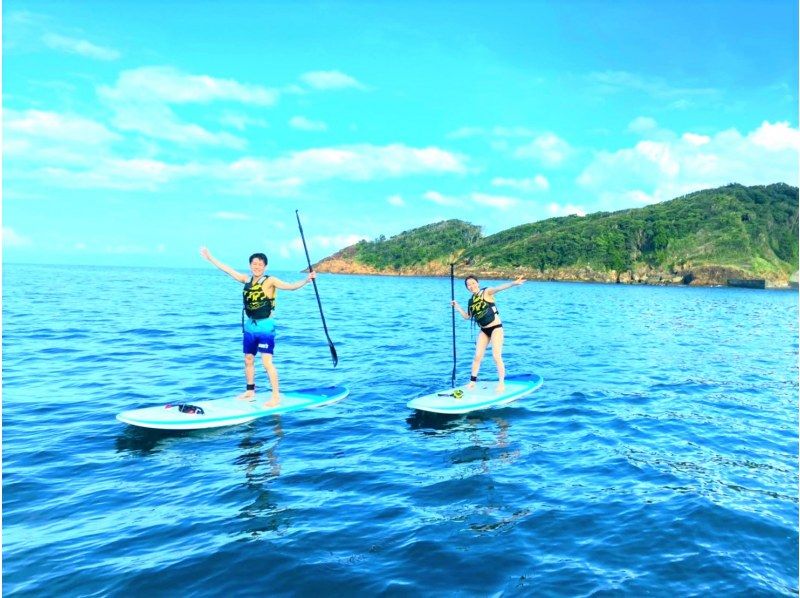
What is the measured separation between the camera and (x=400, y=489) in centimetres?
822

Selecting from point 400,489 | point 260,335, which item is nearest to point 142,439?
point 260,335

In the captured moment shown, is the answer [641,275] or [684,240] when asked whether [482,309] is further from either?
[684,240]

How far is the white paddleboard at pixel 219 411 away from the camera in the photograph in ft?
35.0

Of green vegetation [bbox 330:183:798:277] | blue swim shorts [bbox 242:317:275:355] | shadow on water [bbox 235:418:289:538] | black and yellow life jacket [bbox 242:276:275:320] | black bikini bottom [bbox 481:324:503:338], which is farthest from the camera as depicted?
green vegetation [bbox 330:183:798:277]

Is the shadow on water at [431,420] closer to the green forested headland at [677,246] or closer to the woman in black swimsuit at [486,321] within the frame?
the woman in black swimsuit at [486,321]

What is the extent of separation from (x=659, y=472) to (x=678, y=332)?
25.9m

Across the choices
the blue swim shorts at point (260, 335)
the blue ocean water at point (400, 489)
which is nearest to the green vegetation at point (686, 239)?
the blue ocean water at point (400, 489)

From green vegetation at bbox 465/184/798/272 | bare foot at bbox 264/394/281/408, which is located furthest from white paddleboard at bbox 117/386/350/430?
green vegetation at bbox 465/184/798/272

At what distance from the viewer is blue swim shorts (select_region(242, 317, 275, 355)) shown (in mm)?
12234

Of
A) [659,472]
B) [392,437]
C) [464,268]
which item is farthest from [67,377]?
[464,268]

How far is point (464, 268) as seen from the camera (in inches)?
7013

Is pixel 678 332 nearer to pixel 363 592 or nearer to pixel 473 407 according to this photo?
pixel 473 407

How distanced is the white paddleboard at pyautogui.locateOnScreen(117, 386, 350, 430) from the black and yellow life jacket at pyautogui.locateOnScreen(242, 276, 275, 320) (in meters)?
2.13

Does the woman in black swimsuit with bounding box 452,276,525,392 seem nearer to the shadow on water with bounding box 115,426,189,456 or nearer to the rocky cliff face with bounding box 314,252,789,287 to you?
the shadow on water with bounding box 115,426,189,456
